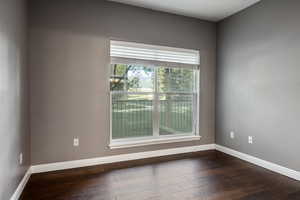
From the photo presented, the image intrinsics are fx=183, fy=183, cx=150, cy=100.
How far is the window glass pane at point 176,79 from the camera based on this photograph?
354 cm

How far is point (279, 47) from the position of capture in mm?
2748

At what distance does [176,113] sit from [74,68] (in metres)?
2.07

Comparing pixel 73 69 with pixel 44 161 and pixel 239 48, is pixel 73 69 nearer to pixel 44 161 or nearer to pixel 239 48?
pixel 44 161

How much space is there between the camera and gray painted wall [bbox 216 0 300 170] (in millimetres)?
2604

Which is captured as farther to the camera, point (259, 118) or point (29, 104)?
point (259, 118)

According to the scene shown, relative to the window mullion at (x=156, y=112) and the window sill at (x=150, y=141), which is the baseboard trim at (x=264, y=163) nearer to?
the window sill at (x=150, y=141)

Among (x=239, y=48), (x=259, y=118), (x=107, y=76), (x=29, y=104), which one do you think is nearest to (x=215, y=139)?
(x=259, y=118)

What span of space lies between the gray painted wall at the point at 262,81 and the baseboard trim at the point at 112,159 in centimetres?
68

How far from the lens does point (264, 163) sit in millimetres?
2967

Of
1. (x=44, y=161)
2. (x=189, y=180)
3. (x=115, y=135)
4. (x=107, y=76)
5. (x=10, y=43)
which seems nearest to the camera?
(x=10, y=43)

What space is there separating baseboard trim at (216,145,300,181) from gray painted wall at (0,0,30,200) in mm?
3436

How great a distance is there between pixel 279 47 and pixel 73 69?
125 inches

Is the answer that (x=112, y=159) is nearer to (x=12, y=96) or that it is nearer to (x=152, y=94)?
(x=152, y=94)

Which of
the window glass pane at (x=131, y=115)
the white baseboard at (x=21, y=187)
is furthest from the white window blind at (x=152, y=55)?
the white baseboard at (x=21, y=187)
